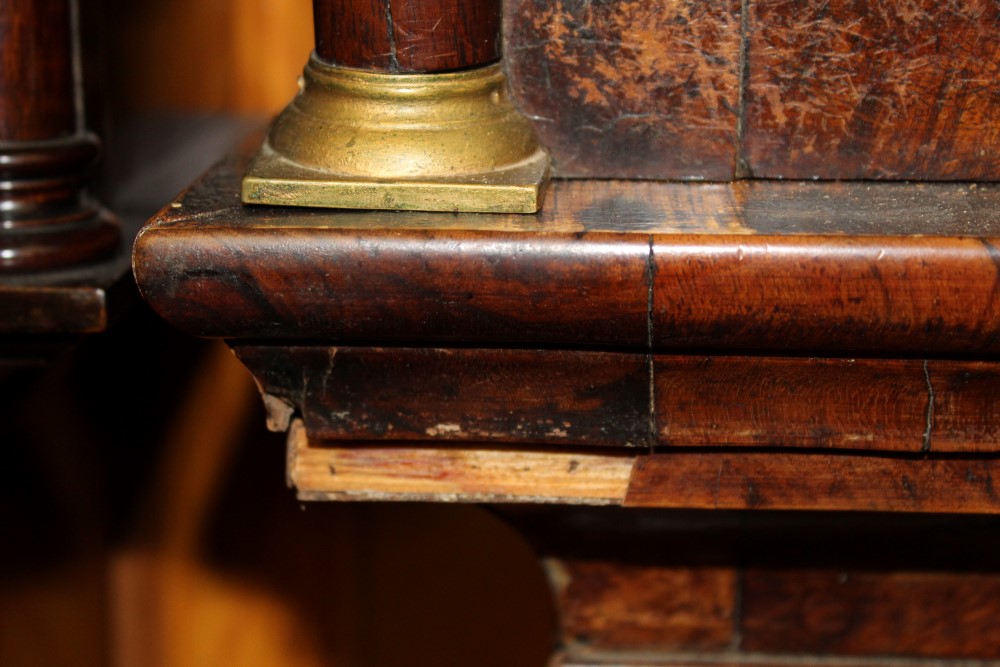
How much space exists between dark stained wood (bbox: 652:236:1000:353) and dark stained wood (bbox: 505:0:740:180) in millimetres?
135

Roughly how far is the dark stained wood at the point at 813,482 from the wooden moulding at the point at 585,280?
3.9 inches

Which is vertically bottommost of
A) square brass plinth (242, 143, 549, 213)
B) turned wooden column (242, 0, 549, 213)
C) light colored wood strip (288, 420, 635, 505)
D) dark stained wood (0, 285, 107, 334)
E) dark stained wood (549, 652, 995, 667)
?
dark stained wood (549, 652, 995, 667)

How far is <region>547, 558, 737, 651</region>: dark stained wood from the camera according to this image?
2.94 ft

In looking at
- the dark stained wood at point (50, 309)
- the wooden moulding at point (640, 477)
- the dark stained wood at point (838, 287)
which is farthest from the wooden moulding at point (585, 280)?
the dark stained wood at point (50, 309)

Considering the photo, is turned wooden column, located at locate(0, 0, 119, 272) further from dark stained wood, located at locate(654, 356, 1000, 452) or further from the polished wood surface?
dark stained wood, located at locate(654, 356, 1000, 452)

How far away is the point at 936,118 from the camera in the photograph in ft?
2.46

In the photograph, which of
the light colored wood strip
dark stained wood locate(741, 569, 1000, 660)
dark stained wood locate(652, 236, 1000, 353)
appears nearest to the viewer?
dark stained wood locate(652, 236, 1000, 353)

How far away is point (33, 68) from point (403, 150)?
1.35ft

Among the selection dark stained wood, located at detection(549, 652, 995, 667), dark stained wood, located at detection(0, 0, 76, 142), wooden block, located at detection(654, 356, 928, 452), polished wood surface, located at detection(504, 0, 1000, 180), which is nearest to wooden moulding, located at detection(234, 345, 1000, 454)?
wooden block, located at detection(654, 356, 928, 452)

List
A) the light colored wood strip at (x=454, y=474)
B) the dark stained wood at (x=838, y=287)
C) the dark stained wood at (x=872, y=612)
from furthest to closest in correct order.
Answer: the dark stained wood at (x=872, y=612) < the light colored wood strip at (x=454, y=474) < the dark stained wood at (x=838, y=287)

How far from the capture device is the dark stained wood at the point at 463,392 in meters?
0.72

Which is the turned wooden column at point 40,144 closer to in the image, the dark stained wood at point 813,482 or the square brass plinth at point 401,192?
the square brass plinth at point 401,192

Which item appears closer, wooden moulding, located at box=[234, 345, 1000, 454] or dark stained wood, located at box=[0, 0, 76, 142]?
wooden moulding, located at box=[234, 345, 1000, 454]

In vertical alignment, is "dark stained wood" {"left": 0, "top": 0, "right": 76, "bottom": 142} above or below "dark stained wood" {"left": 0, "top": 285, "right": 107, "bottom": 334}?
above
